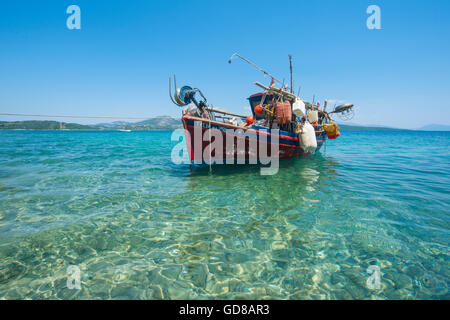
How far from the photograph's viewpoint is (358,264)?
383cm

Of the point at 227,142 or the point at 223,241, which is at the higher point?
the point at 227,142

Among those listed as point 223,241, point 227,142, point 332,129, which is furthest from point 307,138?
point 223,241

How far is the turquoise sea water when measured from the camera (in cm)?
331

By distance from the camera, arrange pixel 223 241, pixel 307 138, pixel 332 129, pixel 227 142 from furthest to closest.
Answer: pixel 332 129
pixel 307 138
pixel 227 142
pixel 223 241

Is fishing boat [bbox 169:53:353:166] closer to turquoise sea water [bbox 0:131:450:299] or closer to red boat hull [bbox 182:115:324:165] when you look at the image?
red boat hull [bbox 182:115:324:165]

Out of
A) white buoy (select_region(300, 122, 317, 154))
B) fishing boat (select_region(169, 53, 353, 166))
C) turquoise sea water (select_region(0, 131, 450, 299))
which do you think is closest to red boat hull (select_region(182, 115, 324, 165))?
fishing boat (select_region(169, 53, 353, 166))

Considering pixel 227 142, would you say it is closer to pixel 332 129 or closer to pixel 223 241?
pixel 223 241

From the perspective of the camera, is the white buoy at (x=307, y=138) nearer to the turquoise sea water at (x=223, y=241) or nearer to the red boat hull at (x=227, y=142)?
the red boat hull at (x=227, y=142)

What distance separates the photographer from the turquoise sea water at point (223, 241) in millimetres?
3307

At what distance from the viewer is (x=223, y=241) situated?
452 cm

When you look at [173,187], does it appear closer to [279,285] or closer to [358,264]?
[279,285]

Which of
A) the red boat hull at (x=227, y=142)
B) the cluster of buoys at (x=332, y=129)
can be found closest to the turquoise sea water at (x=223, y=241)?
the red boat hull at (x=227, y=142)

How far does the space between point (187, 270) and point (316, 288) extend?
90.6 inches
